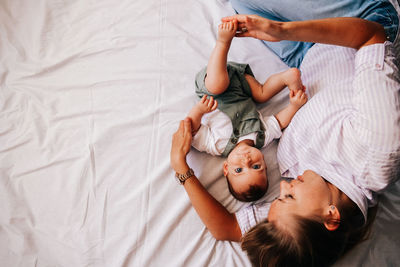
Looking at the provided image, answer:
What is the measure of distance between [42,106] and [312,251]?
1016mm

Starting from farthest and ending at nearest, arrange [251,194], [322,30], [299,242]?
1. [251,194]
2. [322,30]
3. [299,242]

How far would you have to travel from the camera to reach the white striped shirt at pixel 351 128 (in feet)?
2.28

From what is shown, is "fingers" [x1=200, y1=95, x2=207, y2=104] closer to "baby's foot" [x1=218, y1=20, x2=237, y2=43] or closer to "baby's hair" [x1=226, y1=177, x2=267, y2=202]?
"baby's foot" [x1=218, y1=20, x2=237, y2=43]

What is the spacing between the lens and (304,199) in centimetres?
74

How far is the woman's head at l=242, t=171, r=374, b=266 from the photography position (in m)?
0.68

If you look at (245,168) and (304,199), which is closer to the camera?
(304,199)

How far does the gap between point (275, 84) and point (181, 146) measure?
1.45 feet

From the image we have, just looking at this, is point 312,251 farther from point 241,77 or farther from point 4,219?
point 4,219

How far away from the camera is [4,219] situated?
81 cm

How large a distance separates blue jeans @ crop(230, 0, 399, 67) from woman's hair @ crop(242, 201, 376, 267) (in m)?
0.64

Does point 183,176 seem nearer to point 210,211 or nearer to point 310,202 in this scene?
point 210,211

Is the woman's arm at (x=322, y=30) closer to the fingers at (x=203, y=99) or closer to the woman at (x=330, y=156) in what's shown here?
the woman at (x=330, y=156)

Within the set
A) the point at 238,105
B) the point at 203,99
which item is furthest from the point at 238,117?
the point at 203,99

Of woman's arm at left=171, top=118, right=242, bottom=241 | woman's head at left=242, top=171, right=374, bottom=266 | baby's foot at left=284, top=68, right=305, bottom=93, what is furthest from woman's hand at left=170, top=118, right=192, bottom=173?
baby's foot at left=284, top=68, right=305, bottom=93
